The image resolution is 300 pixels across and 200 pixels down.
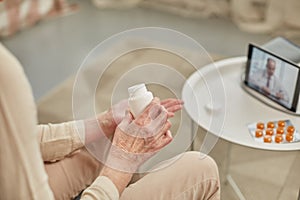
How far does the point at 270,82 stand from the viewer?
1.46m

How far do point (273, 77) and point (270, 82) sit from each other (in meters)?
0.02

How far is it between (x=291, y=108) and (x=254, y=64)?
7.2 inches

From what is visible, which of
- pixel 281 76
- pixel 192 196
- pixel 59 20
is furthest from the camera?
pixel 59 20

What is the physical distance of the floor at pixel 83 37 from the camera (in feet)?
8.13

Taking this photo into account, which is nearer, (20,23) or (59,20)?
(20,23)

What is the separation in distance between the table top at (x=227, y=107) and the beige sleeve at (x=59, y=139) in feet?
1.27

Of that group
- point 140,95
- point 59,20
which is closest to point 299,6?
point 59,20

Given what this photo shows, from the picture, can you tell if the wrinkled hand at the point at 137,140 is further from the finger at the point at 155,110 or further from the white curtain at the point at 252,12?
the white curtain at the point at 252,12

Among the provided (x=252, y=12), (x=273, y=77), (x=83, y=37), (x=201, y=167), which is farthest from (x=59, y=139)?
(x=252, y=12)

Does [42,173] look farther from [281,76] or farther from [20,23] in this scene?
[20,23]

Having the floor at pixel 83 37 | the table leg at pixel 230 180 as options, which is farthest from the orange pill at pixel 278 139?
the floor at pixel 83 37

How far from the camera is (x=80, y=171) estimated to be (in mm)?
1173

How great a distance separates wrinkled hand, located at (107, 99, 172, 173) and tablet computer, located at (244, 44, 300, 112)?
1.63 ft

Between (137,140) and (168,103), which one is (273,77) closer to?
(168,103)
